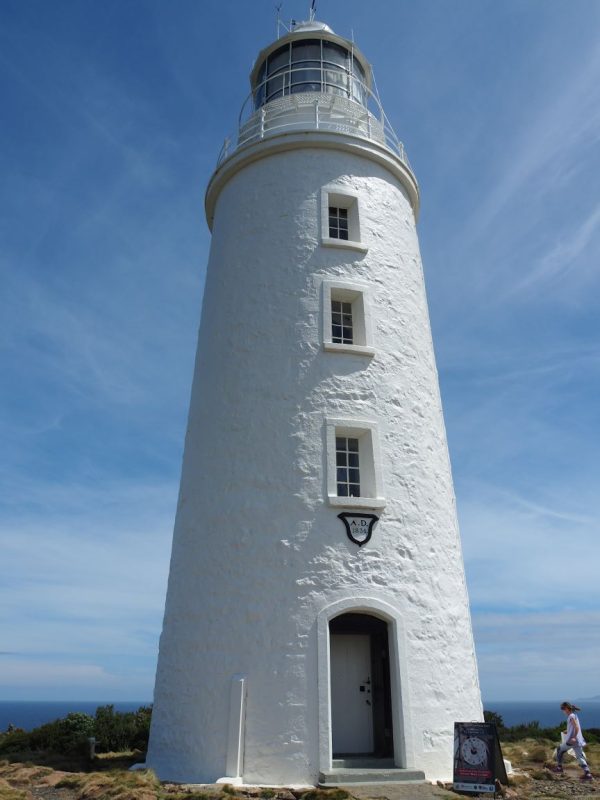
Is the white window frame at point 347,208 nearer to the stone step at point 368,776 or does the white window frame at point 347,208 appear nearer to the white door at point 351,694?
the white door at point 351,694

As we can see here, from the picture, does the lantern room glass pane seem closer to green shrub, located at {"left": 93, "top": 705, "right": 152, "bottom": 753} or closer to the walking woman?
the walking woman

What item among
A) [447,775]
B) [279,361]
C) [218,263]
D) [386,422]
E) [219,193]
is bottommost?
[447,775]

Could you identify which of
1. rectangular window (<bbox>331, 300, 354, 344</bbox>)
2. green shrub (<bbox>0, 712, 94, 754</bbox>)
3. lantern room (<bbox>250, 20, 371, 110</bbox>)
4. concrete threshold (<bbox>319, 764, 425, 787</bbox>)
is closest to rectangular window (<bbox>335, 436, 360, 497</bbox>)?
rectangular window (<bbox>331, 300, 354, 344</bbox>)

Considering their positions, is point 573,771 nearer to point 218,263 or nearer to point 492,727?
point 492,727

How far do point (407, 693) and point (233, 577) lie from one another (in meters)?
3.50

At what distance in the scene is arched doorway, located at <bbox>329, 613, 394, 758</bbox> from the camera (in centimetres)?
1173

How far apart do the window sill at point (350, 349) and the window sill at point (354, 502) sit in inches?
119

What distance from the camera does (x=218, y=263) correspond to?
15.7 meters

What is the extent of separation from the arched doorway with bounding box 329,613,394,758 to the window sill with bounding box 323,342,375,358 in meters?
5.01

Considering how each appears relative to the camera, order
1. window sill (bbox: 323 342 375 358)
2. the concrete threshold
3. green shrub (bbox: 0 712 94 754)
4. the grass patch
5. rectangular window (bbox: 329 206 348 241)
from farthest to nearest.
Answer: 1. rectangular window (bbox: 329 206 348 241)
2. green shrub (bbox: 0 712 94 754)
3. window sill (bbox: 323 342 375 358)
4. the concrete threshold
5. the grass patch

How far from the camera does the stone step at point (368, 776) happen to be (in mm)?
10219

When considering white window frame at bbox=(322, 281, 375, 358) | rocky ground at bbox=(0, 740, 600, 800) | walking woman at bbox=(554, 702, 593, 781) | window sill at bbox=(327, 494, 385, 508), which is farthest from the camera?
white window frame at bbox=(322, 281, 375, 358)

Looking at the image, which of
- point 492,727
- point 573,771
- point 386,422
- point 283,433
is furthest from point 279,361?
point 573,771

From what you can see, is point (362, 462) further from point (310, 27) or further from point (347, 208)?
point (310, 27)
